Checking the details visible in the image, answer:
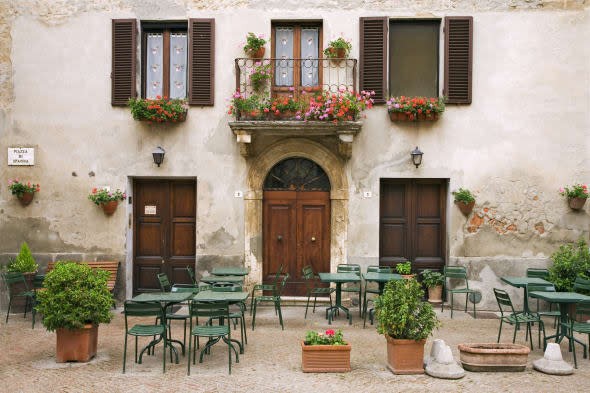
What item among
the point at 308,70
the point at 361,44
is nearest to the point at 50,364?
the point at 308,70

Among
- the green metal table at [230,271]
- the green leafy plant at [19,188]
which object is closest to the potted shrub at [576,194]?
the green metal table at [230,271]

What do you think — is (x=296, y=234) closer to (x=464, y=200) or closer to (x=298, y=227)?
(x=298, y=227)

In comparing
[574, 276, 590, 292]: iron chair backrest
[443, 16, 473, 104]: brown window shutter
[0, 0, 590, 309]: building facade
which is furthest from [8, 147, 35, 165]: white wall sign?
[574, 276, 590, 292]: iron chair backrest

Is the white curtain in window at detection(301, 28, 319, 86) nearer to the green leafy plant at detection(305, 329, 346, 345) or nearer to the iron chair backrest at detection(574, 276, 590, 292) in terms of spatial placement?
the green leafy plant at detection(305, 329, 346, 345)

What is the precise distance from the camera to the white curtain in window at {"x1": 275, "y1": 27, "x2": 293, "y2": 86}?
10133 millimetres

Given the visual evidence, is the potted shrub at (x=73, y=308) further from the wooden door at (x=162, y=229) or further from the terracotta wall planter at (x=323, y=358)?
the wooden door at (x=162, y=229)

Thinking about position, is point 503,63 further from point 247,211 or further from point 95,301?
point 95,301

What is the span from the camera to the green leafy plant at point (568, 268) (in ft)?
29.5

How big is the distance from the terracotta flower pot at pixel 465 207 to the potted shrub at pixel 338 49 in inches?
140

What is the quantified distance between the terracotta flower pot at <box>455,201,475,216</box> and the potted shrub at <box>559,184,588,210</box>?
1707mm

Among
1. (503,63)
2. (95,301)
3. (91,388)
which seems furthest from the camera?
(503,63)

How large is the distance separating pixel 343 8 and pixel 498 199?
15.5ft

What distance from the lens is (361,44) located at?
Answer: 9930 mm

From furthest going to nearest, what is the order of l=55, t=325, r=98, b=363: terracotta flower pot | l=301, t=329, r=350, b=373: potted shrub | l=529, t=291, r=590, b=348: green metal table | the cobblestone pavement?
l=529, t=291, r=590, b=348: green metal table
l=55, t=325, r=98, b=363: terracotta flower pot
l=301, t=329, r=350, b=373: potted shrub
the cobblestone pavement
